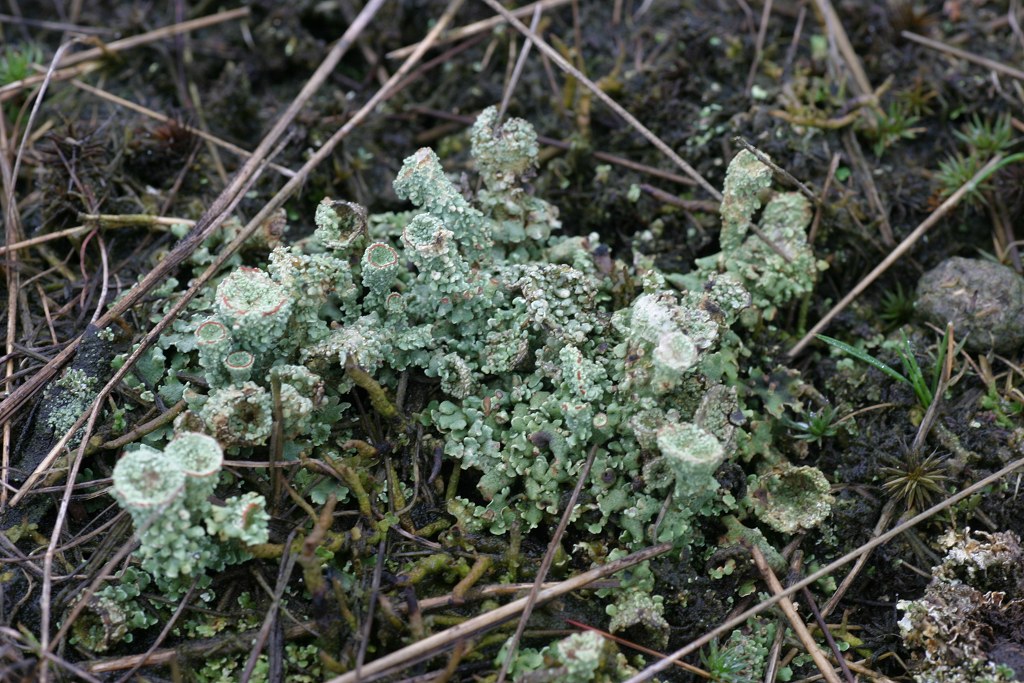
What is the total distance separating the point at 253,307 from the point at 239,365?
0.20 m

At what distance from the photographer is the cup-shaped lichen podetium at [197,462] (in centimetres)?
241

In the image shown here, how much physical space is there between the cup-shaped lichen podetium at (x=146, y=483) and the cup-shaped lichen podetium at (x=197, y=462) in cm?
2

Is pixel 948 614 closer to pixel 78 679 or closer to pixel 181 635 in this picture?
pixel 181 635

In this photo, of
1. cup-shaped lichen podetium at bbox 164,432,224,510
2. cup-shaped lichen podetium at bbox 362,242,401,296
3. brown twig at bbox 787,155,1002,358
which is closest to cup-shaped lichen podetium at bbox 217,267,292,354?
cup-shaped lichen podetium at bbox 362,242,401,296

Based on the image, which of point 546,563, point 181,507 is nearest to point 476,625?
point 546,563

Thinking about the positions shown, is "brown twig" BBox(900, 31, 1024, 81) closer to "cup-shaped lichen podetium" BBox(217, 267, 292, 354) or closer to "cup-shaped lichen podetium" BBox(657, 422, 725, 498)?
"cup-shaped lichen podetium" BBox(657, 422, 725, 498)

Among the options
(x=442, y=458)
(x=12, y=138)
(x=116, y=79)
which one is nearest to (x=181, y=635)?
(x=442, y=458)

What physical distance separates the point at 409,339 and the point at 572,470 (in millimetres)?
734

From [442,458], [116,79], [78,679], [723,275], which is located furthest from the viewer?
[116,79]

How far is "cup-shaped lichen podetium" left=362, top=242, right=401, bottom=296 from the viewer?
293cm

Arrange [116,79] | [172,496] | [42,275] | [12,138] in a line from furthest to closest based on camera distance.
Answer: [116,79] < [12,138] < [42,275] < [172,496]

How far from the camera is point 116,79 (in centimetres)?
425

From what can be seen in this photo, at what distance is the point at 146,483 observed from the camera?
2395 millimetres

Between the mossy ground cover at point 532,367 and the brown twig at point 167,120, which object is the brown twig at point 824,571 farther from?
the brown twig at point 167,120
